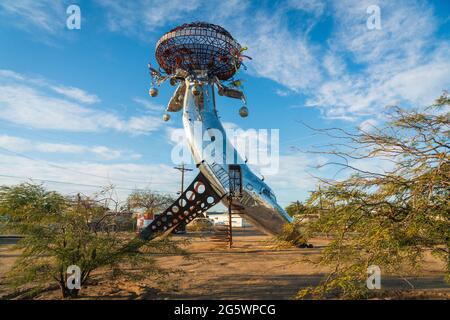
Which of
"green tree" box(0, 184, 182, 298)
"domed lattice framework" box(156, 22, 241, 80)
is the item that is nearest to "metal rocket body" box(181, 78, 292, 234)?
"domed lattice framework" box(156, 22, 241, 80)

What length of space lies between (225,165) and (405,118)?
15.5 meters

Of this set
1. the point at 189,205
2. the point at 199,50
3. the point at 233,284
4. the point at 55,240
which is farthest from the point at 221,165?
the point at 55,240

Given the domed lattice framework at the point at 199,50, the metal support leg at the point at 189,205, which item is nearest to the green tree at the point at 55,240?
the metal support leg at the point at 189,205

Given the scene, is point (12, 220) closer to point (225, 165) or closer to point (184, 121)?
point (225, 165)

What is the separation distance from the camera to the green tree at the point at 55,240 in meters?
7.70

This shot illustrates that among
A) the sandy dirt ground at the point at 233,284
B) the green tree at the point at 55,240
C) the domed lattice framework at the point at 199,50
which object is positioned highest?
the domed lattice framework at the point at 199,50

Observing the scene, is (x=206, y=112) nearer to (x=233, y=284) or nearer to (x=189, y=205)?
(x=189, y=205)

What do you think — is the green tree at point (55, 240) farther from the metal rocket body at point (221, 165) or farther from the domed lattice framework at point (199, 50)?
the domed lattice framework at point (199, 50)

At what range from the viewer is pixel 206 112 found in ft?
74.8

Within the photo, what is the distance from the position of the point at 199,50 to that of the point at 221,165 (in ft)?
29.0

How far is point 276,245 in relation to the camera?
5672 millimetres

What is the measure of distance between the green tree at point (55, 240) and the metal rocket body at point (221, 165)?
447 inches
